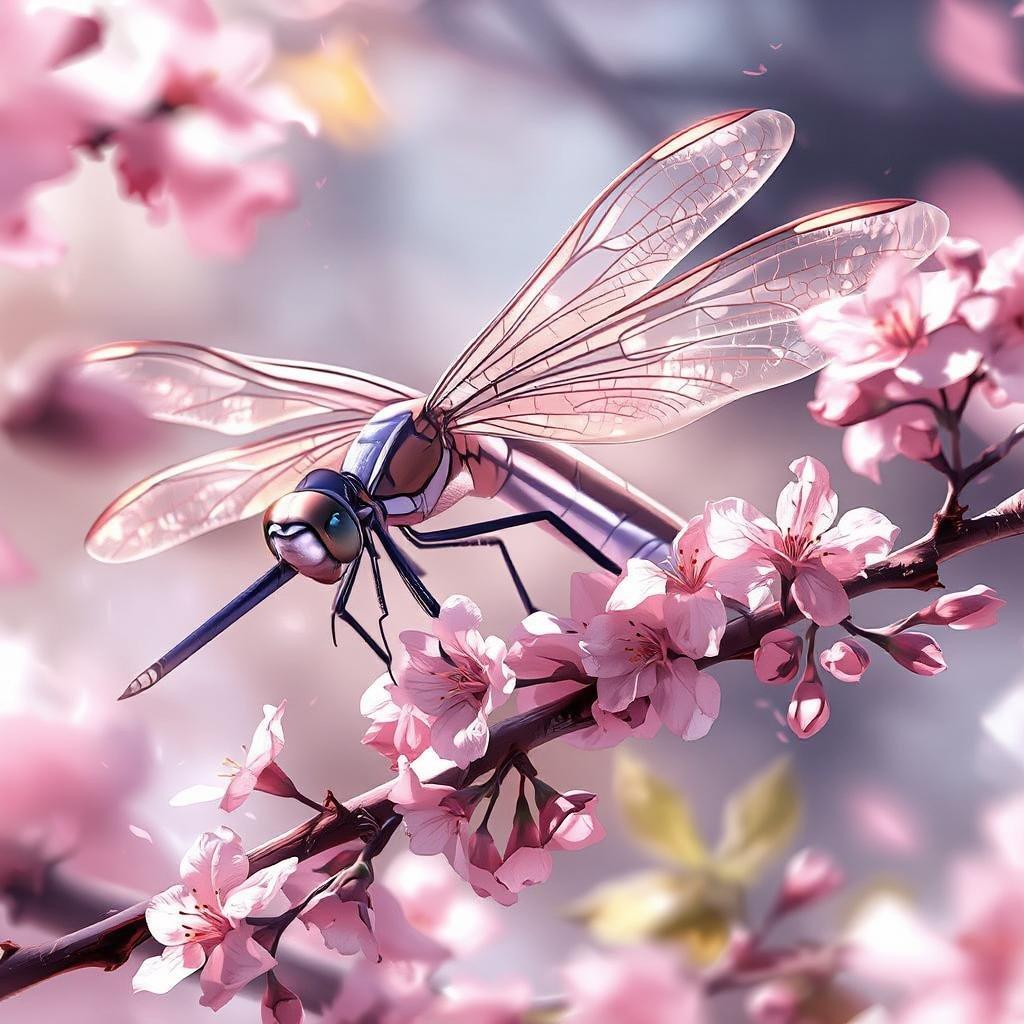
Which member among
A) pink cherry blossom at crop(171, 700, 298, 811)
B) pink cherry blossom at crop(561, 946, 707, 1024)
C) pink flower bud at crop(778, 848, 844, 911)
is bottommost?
pink cherry blossom at crop(561, 946, 707, 1024)

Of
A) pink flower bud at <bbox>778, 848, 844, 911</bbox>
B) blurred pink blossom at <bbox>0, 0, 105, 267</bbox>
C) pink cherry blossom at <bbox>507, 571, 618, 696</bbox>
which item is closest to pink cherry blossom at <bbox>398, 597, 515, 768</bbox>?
pink cherry blossom at <bbox>507, 571, 618, 696</bbox>

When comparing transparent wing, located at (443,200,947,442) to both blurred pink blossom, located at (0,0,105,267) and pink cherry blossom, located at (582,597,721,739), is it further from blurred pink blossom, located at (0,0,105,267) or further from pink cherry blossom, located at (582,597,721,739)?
blurred pink blossom, located at (0,0,105,267)

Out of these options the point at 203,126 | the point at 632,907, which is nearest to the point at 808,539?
the point at 632,907

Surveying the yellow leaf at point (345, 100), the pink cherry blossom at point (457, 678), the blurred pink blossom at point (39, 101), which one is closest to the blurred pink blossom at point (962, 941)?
the pink cherry blossom at point (457, 678)

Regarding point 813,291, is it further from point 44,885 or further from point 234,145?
point 44,885

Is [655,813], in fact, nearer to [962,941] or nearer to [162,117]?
[962,941]

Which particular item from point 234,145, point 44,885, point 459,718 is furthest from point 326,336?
point 44,885
